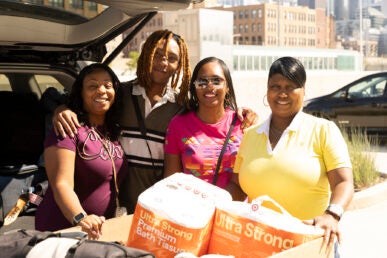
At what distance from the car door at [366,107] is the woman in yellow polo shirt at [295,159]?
1059 centimetres

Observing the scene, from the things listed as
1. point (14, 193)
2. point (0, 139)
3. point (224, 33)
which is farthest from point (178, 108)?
point (224, 33)

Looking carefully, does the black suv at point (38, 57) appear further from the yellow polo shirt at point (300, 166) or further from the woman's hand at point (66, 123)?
the yellow polo shirt at point (300, 166)

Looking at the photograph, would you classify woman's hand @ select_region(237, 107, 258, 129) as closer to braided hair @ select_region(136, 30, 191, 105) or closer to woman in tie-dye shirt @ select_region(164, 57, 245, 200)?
woman in tie-dye shirt @ select_region(164, 57, 245, 200)

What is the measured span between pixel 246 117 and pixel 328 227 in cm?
103

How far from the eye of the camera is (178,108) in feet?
10.8

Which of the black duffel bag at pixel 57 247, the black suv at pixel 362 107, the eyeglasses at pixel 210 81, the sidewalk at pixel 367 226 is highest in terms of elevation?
the eyeglasses at pixel 210 81

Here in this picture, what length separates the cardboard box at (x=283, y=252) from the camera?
202 centimetres

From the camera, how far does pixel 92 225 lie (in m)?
2.54

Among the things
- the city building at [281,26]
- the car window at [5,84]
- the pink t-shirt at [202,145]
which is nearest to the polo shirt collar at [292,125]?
the pink t-shirt at [202,145]

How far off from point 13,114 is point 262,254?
125 inches

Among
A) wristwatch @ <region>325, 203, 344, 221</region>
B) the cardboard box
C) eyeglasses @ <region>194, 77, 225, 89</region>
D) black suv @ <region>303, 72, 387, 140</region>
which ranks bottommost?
black suv @ <region>303, 72, 387, 140</region>

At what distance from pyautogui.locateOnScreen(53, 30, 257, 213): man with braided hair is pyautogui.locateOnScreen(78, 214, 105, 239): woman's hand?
0.67m

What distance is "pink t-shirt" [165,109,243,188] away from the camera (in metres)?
2.96

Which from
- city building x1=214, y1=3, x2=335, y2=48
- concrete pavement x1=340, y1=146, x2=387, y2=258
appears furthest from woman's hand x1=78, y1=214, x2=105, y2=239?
city building x1=214, y1=3, x2=335, y2=48
